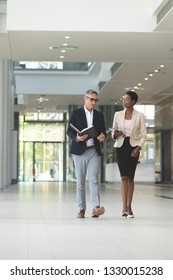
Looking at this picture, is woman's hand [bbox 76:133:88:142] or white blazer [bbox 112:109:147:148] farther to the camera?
white blazer [bbox 112:109:147:148]

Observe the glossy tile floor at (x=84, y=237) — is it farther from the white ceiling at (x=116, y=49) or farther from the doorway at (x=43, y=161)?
the doorway at (x=43, y=161)

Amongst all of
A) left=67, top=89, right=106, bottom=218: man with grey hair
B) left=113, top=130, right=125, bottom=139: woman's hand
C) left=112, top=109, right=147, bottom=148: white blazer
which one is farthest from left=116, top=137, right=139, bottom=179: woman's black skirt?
left=67, top=89, right=106, bottom=218: man with grey hair

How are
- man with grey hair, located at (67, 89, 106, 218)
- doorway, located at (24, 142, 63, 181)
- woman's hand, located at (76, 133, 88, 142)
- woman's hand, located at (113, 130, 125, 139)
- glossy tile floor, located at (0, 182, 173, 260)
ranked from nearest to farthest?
glossy tile floor, located at (0, 182, 173, 260) < woman's hand, located at (76, 133, 88, 142) < man with grey hair, located at (67, 89, 106, 218) < woman's hand, located at (113, 130, 125, 139) < doorway, located at (24, 142, 63, 181)

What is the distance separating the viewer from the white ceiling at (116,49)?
17766mm

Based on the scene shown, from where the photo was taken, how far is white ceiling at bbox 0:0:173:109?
17.8m

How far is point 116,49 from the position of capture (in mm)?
20031

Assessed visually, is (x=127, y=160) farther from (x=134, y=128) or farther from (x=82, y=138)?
(x=82, y=138)

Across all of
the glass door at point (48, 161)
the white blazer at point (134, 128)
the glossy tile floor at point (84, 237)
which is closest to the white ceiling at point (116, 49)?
the white blazer at point (134, 128)

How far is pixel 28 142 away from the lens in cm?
4806

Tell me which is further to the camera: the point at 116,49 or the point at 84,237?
the point at 116,49

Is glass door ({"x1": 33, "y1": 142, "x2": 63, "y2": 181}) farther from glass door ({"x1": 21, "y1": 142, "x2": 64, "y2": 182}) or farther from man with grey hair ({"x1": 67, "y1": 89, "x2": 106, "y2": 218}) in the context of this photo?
man with grey hair ({"x1": 67, "y1": 89, "x2": 106, "y2": 218})

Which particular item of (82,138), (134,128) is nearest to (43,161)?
(134,128)

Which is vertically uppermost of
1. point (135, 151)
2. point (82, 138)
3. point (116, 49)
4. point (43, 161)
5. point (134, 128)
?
point (116, 49)

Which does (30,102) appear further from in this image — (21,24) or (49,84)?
(21,24)
